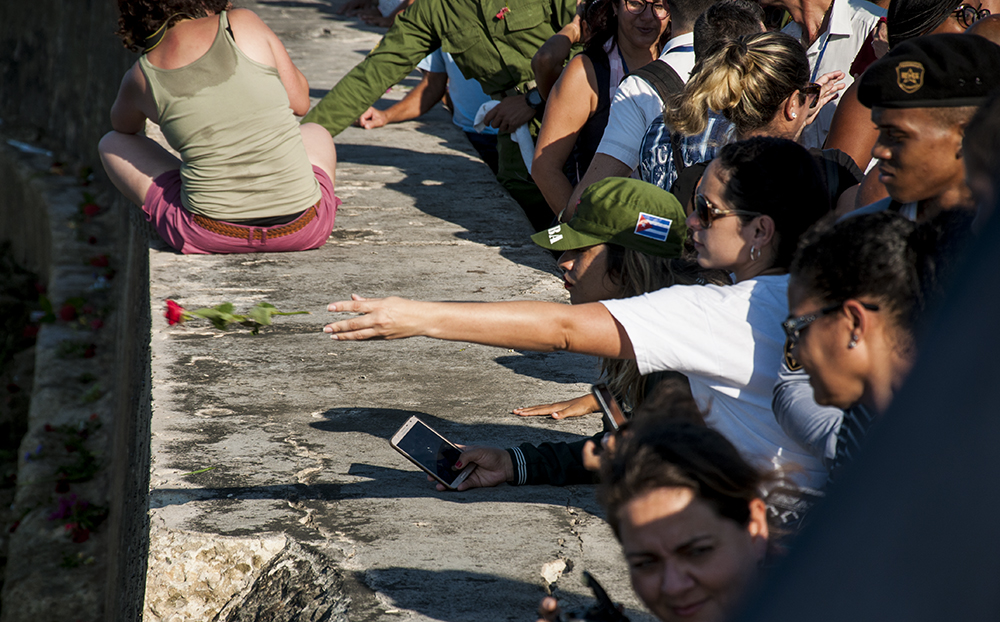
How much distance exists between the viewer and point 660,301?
183cm

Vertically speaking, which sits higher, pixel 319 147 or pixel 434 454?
pixel 319 147

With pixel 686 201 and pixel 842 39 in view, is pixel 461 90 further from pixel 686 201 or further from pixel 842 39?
pixel 686 201

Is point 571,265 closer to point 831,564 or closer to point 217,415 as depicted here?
point 217,415

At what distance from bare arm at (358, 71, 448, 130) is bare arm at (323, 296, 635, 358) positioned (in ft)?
15.3

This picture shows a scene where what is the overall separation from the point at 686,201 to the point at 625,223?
1.61 ft

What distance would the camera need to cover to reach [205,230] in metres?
4.12

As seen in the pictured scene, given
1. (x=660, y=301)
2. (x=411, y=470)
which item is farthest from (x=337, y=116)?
(x=660, y=301)

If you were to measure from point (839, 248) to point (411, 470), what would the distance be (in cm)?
153

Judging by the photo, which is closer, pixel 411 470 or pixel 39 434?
pixel 411 470

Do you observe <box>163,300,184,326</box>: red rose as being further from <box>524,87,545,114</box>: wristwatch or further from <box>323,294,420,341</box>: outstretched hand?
<box>524,87,545,114</box>: wristwatch

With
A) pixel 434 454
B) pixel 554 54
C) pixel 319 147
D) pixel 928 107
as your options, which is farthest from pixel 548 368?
pixel 319 147

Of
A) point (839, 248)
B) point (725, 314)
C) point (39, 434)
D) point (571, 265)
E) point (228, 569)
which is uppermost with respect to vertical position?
point (839, 248)

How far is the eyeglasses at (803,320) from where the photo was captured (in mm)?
1443

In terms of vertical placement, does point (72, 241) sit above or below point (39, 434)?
above
